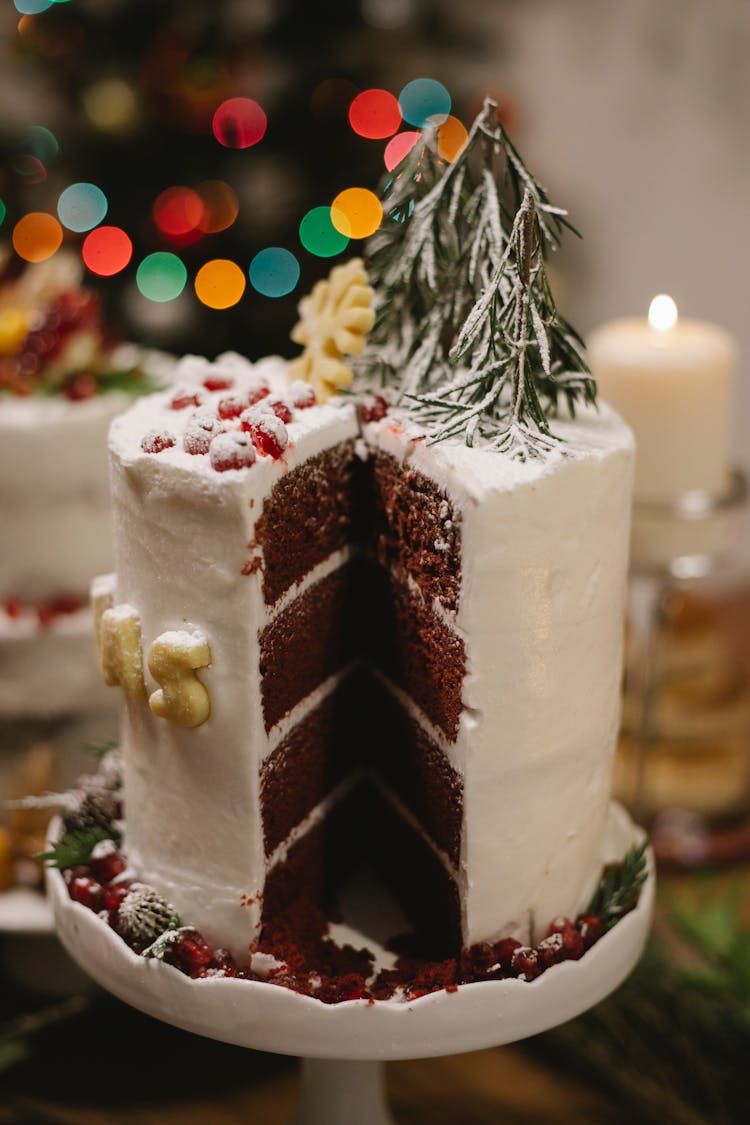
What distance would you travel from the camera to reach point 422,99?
11.5 ft

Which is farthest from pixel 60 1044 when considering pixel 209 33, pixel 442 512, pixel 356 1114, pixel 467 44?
pixel 467 44

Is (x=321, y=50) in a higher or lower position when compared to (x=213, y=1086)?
higher

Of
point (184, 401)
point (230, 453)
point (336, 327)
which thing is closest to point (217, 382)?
point (184, 401)

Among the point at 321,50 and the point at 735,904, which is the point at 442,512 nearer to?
the point at 735,904

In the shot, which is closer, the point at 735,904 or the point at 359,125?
the point at 735,904

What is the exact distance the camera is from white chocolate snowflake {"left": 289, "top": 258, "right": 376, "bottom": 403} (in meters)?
1.55

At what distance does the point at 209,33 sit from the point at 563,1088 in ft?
8.75

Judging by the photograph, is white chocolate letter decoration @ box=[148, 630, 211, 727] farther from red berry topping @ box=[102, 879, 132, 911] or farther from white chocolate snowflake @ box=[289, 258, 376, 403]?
white chocolate snowflake @ box=[289, 258, 376, 403]

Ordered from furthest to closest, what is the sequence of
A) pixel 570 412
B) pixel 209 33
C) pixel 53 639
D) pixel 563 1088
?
pixel 209 33 < pixel 53 639 < pixel 563 1088 < pixel 570 412

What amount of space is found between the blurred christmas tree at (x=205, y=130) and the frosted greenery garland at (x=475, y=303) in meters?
1.82

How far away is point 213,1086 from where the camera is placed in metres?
2.05

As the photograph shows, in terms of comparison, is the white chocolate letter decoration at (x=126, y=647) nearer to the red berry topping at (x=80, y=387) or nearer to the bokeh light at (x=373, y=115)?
the red berry topping at (x=80, y=387)

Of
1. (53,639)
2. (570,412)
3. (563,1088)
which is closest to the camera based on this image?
(570,412)

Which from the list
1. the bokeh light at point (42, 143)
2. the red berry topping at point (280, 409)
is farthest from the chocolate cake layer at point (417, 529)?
the bokeh light at point (42, 143)
